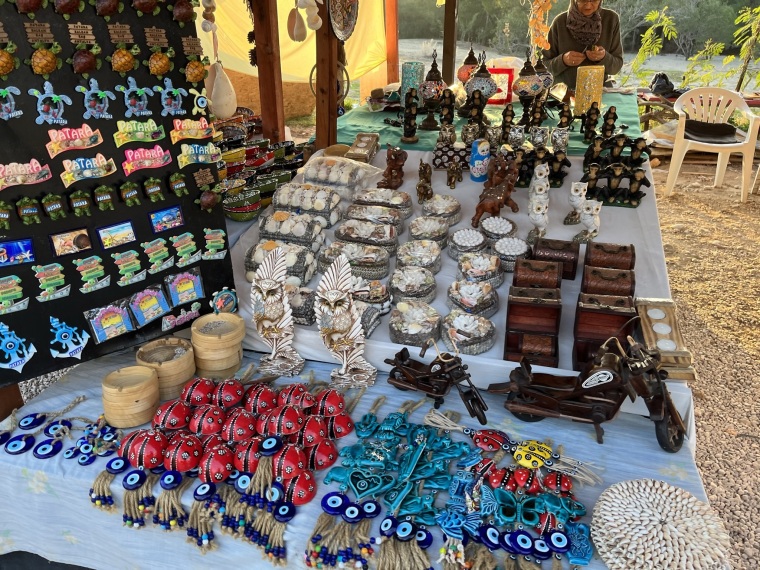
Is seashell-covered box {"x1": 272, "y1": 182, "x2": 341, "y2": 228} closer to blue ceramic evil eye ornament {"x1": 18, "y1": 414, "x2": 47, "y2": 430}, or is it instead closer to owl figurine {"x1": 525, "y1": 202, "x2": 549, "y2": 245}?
owl figurine {"x1": 525, "y1": 202, "x2": 549, "y2": 245}

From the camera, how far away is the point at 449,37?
5297mm

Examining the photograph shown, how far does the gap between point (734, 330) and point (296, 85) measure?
7.02 m

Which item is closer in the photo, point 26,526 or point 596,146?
point 26,526

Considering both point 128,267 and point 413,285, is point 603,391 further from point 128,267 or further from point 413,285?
point 128,267

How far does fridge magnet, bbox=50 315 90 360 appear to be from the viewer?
2027mm

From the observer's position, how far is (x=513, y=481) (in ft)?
5.87

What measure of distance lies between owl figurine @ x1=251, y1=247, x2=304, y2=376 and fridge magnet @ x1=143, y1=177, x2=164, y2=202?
0.45 m

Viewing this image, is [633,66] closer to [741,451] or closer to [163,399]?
[741,451]

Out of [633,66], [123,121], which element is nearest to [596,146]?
[123,121]

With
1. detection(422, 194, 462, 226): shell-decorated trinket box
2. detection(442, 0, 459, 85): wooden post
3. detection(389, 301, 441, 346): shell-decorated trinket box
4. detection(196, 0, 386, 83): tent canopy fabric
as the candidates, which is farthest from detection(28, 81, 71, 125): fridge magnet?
detection(196, 0, 386, 83): tent canopy fabric

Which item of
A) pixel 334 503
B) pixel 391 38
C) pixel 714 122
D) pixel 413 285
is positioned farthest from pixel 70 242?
pixel 714 122

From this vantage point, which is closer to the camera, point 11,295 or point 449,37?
point 11,295

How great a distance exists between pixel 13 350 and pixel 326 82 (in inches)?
104

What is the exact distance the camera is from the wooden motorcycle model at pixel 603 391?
73.4 inches
